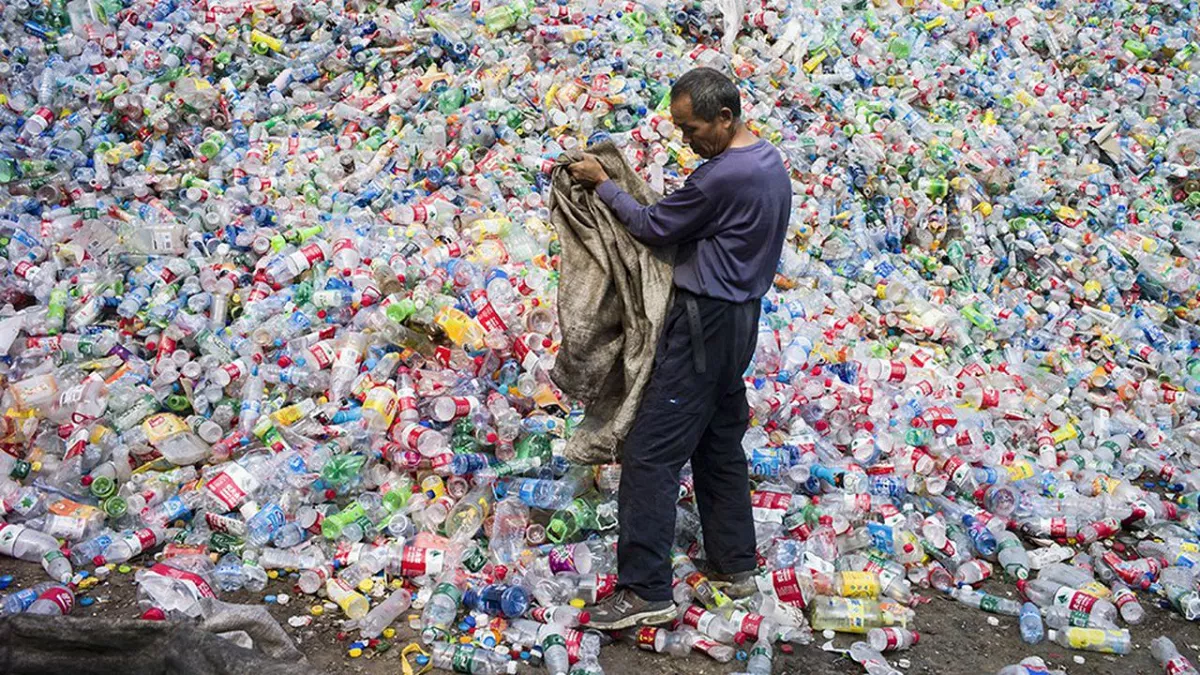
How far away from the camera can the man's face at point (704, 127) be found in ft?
11.5

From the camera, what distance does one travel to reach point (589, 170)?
3738 millimetres

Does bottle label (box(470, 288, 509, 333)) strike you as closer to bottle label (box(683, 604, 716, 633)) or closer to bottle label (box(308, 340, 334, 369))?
bottle label (box(308, 340, 334, 369))

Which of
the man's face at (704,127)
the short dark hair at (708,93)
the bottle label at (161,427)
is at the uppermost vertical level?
the short dark hair at (708,93)

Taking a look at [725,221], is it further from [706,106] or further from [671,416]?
[671,416]

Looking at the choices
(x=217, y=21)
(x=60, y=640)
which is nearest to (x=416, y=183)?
(x=217, y=21)

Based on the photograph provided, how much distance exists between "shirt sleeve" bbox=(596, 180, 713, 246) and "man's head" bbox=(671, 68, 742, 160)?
0.58ft

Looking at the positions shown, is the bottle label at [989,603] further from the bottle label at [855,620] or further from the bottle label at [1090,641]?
the bottle label at [855,620]

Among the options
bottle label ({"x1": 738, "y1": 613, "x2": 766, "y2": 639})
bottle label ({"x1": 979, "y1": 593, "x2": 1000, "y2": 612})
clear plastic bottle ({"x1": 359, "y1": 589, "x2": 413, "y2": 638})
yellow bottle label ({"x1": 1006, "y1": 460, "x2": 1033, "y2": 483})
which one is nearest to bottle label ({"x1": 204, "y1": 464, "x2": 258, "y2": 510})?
clear plastic bottle ({"x1": 359, "y1": 589, "x2": 413, "y2": 638})

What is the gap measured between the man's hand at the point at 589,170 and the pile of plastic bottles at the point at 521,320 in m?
1.21

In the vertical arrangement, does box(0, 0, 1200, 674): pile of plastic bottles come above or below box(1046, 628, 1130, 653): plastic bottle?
above

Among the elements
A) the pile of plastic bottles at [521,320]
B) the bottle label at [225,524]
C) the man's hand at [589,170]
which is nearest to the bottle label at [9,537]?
the pile of plastic bottles at [521,320]

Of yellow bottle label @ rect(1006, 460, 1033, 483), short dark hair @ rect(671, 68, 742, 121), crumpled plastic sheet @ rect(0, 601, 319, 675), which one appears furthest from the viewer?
yellow bottle label @ rect(1006, 460, 1033, 483)

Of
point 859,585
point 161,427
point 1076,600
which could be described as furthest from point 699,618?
point 161,427

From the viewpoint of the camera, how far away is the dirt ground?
366 centimetres
